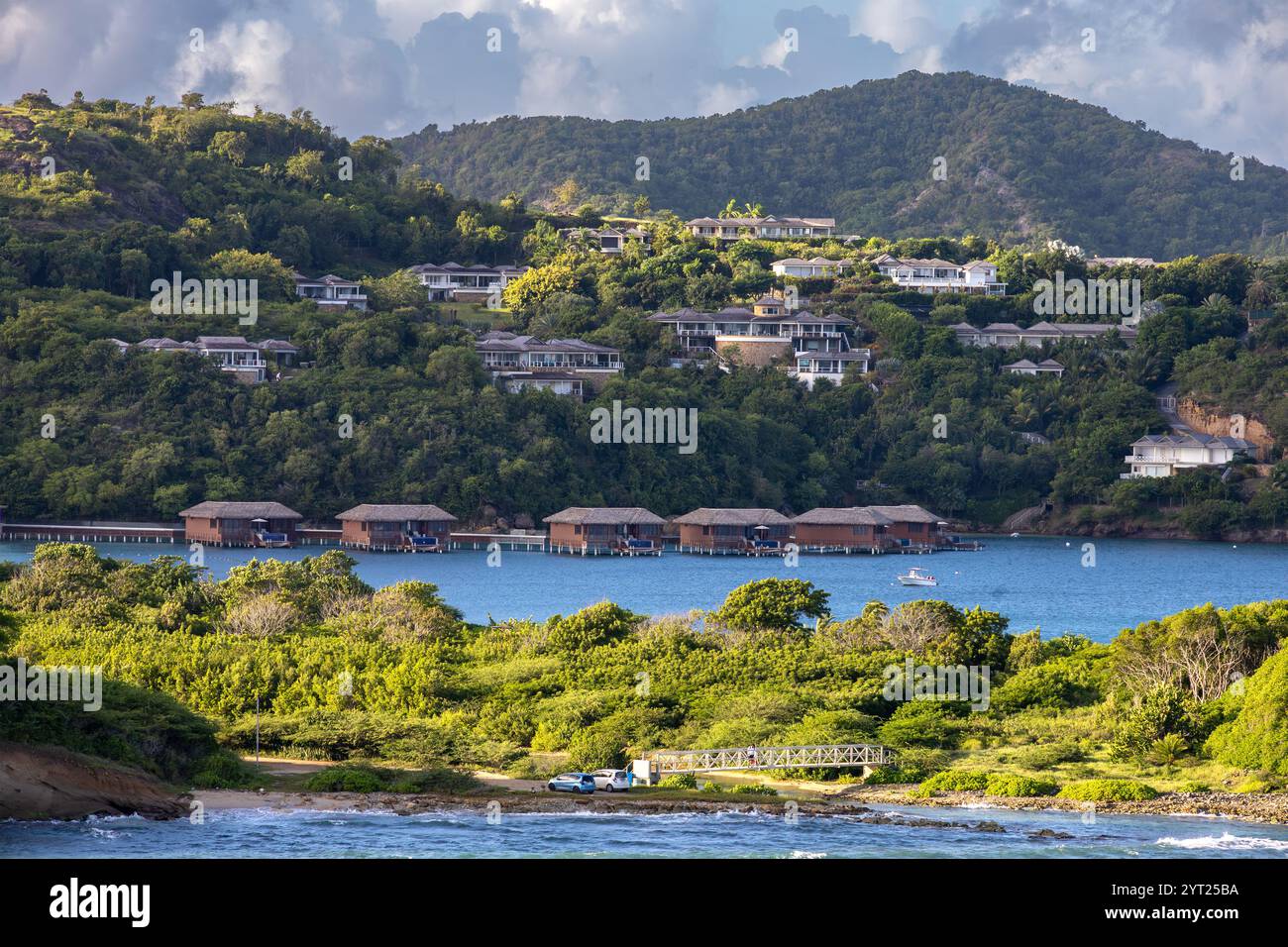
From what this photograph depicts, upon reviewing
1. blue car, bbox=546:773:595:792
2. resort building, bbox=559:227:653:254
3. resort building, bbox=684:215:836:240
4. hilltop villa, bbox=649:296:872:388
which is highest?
resort building, bbox=684:215:836:240

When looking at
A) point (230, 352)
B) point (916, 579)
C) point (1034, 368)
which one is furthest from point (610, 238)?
point (916, 579)

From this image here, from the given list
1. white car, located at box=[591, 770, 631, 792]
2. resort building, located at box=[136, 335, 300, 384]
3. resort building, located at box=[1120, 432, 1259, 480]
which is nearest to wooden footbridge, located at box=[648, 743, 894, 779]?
white car, located at box=[591, 770, 631, 792]

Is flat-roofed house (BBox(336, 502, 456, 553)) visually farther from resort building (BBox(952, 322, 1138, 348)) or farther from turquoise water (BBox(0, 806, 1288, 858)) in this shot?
turquoise water (BBox(0, 806, 1288, 858))

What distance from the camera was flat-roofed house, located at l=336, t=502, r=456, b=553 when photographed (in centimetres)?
7956

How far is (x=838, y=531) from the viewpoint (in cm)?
8431

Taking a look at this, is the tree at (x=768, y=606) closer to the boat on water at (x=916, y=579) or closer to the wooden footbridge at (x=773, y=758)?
the wooden footbridge at (x=773, y=758)

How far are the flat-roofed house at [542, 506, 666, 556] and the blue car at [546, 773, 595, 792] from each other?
51003mm

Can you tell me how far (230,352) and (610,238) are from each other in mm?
40986

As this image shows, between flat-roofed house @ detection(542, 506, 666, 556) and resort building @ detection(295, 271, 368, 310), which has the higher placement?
resort building @ detection(295, 271, 368, 310)

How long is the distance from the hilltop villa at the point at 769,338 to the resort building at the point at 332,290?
17.6m

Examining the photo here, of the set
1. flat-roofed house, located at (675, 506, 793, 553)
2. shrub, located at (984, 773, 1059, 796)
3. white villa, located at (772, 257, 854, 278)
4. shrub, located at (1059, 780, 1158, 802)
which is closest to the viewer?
shrub, located at (1059, 780, 1158, 802)

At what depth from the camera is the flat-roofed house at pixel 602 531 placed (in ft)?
264
